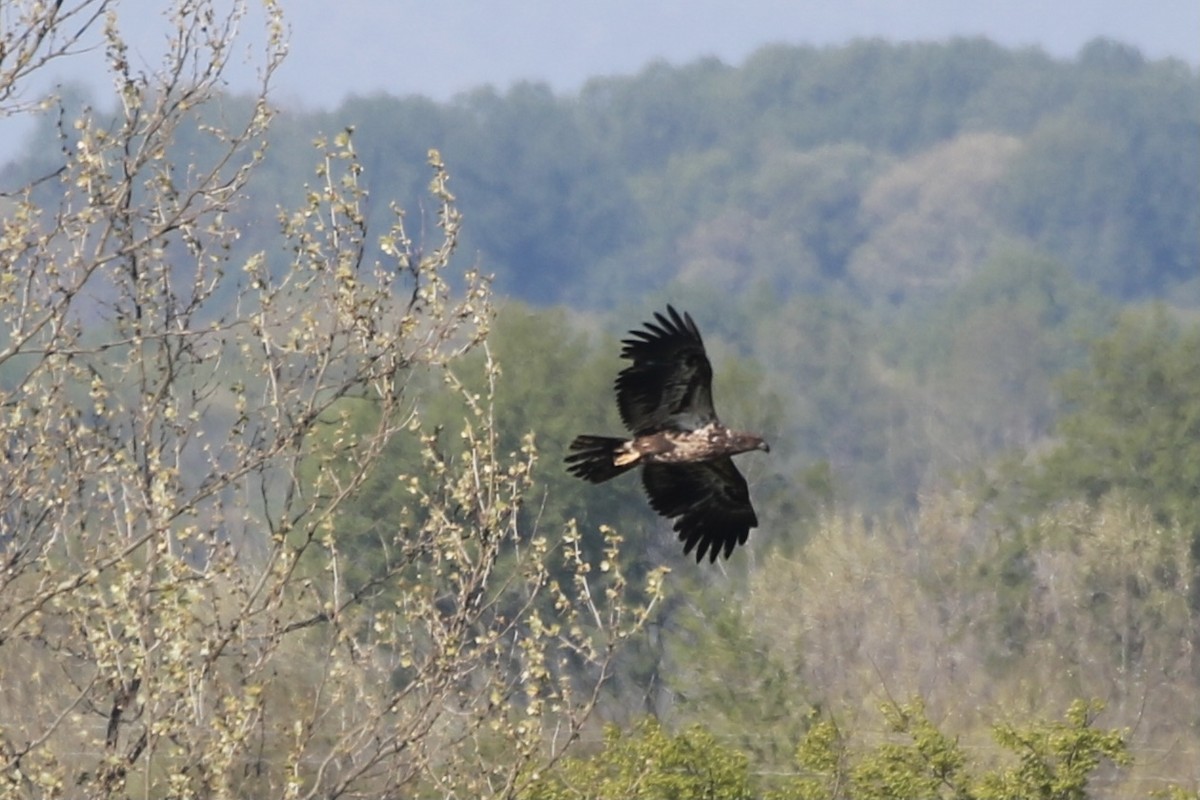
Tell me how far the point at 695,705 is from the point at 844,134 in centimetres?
12642

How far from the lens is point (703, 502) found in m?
14.0

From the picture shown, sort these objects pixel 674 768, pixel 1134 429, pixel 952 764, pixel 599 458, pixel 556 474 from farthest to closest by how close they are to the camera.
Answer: pixel 1134 429 → pixel 556 474 → pixel 674 768 → pixel 952 764 → pixel 599 458

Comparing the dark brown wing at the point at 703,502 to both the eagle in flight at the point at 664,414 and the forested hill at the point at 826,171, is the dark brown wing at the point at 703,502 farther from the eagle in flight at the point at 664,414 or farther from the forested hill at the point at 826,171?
the forested hill at the point at 826,171

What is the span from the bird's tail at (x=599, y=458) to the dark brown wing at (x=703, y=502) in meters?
1.03

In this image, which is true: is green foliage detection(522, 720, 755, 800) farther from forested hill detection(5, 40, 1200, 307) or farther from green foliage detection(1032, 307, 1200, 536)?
forested hill detection(5, 40, 1200, 307)

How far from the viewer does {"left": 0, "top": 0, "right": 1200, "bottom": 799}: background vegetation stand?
1106cm

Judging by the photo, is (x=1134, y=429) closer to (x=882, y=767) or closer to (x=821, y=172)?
(x=882, y=767)

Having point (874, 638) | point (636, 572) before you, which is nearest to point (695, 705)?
point (874, 638)

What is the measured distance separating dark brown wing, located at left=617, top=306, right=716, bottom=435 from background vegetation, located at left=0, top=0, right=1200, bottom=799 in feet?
3.11

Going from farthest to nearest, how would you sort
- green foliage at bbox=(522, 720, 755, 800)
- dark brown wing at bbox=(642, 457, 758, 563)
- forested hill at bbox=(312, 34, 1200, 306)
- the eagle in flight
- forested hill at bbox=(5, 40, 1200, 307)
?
forested hill at bbox=(312, 34, 1200, 306), forested hill at bbox=(5, 40, 1200, 307), green foliage at bbox=(522, 720, 755, 800), dark brown wing at bbox=(642, 457, 758, 563), the eagle in flight

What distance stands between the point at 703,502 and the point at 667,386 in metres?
1.37

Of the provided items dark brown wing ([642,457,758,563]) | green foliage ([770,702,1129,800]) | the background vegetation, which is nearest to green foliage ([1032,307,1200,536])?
the background vegetation

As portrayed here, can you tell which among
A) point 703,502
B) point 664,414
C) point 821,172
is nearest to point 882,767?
point 703,502

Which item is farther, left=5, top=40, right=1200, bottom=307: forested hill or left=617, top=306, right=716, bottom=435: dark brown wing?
left=5, top=40, right=1200, bottom=307: forested hill
